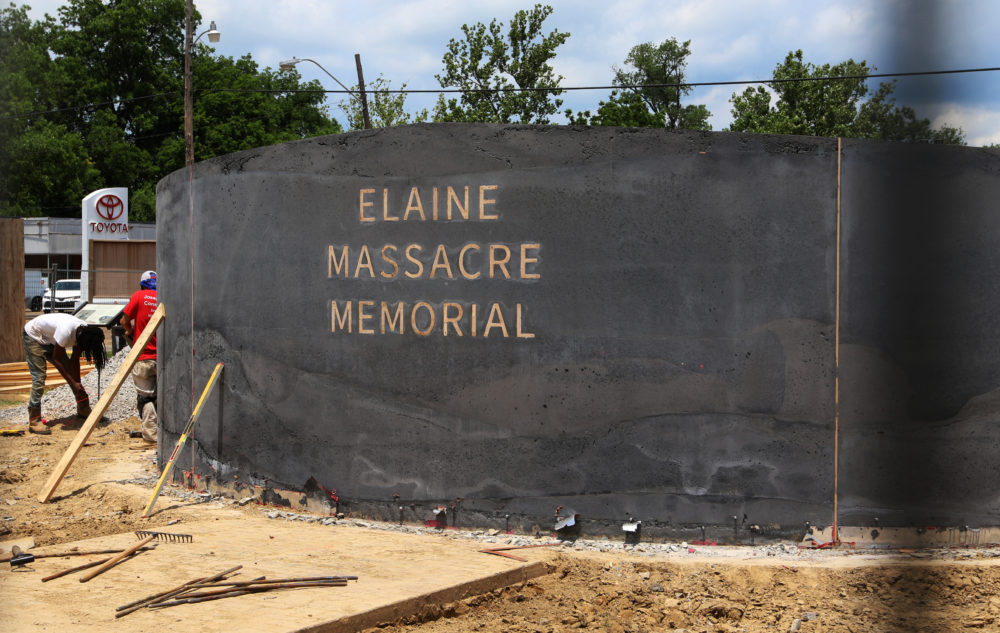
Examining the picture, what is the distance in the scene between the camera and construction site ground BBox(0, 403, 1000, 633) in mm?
4930

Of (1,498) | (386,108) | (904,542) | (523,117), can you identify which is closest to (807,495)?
(904,542)

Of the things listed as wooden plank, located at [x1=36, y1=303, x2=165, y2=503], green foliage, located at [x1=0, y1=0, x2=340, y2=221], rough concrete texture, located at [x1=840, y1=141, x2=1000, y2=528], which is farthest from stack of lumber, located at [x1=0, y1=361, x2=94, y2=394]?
green foliage, located at [x1=0, y1=0, x2=340, y2=221]

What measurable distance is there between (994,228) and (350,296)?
4.62 metres

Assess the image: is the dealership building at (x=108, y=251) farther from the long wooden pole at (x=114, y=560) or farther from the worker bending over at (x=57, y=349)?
the long wooden pole at (x=114, y=560)

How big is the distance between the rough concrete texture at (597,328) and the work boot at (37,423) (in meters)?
6.05

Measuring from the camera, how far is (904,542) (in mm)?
6266

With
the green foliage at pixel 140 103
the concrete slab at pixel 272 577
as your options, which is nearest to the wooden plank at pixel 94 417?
the concrete slab at pixel 272 577

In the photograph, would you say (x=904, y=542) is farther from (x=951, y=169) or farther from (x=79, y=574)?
(x=79, y=574)

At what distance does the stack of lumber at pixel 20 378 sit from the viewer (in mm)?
15769

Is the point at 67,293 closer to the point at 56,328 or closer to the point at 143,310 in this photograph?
the point at 56,328

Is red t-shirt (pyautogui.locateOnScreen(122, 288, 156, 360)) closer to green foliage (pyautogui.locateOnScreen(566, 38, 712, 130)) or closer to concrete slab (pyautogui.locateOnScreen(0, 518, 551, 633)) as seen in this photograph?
concrete slab (pyautogui.locateOnScreen(0, 518, 551, 633))

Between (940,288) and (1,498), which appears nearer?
(940,288)

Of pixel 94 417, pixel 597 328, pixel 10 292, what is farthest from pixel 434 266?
pixel 10 292

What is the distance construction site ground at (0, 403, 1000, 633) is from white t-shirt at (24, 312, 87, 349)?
5.29m
